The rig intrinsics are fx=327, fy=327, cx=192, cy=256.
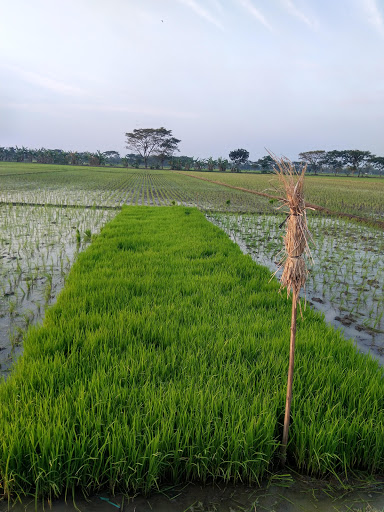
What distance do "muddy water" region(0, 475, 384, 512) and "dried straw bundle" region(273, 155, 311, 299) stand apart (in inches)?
36.4

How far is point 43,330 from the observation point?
2553 millimetres

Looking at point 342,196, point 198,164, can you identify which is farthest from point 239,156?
point 342,196

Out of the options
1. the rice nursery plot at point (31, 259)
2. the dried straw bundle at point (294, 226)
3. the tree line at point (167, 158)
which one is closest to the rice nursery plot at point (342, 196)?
the dried straw bundle at point (294, 226)

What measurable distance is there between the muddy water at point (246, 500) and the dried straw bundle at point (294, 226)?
925 mm

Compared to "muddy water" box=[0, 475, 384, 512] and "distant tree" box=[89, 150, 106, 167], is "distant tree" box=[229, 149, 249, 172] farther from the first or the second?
"muddy water" box=[0, 475, 384, 512]

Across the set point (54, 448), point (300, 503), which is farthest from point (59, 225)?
point (300, 503)

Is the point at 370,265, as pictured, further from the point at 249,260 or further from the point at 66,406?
the point at 66,406

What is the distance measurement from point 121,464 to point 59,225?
273 inches

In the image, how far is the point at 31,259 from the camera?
4.99 metres

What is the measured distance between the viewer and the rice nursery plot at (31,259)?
306 centimetres

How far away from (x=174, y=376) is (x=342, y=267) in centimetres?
401

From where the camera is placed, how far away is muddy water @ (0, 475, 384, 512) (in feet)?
4.57

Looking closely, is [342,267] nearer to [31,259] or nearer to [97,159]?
[31,259]

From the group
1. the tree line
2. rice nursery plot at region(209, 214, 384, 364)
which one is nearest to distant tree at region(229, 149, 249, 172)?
the tree line
